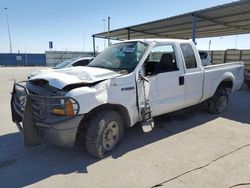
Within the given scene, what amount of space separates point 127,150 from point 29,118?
1.83 metres

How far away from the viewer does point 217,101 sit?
677 centimetres

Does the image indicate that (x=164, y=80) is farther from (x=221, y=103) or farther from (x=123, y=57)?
(x=221, y=103)

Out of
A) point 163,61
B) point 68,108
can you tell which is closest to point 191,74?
point 163,61

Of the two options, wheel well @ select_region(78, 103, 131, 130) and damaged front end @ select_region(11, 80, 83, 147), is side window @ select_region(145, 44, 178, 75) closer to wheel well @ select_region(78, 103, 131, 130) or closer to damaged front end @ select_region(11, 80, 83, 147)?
wheel well @ select_region(78, 103, 131, 130)

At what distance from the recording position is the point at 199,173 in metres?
3.48

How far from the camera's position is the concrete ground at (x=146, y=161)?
3299 mm

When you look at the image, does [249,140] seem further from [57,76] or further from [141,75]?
[57,76]

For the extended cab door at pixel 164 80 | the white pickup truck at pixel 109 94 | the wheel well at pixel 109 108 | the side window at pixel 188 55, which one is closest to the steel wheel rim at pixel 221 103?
the white pickup truck at pixel 109 94

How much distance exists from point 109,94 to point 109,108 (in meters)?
0.33

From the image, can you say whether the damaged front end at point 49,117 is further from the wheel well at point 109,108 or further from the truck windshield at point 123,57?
the truck windshield at point 123,57

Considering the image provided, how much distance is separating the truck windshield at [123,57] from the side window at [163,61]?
385mm

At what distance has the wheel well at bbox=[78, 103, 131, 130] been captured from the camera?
12.7 feet

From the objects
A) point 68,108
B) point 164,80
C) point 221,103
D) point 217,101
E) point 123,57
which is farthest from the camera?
point 221,103

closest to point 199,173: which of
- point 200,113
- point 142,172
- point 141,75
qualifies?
point 142,172
